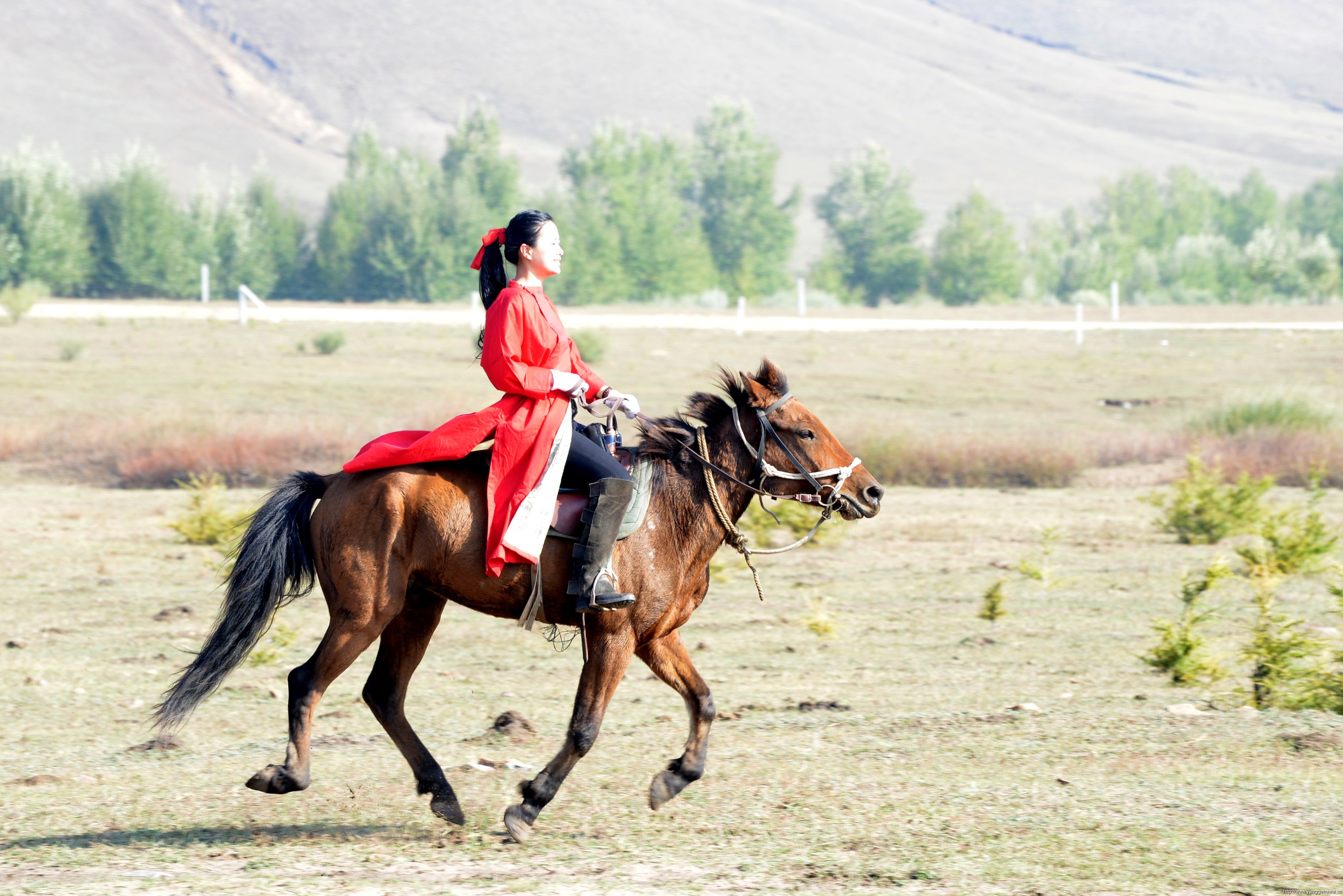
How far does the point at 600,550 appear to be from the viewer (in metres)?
5.62

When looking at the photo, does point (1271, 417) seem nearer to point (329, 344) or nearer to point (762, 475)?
point (762, 475)

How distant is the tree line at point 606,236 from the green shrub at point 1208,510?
4476 cm

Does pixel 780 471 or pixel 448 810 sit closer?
pixel 448 810

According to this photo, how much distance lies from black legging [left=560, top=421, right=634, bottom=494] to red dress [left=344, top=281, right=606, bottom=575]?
0.12m

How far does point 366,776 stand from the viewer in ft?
22.2

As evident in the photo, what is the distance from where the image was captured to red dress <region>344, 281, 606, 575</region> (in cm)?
564

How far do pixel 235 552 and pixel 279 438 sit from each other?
14.7m

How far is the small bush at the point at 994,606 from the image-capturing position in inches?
432

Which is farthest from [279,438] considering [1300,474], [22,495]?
[1300,474]

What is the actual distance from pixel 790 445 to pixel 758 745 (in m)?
2.04

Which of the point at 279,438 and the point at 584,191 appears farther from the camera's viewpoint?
the point at 584,191

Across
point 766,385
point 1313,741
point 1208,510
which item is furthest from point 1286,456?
point 766,385

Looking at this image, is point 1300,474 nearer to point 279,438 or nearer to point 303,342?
point 279,438

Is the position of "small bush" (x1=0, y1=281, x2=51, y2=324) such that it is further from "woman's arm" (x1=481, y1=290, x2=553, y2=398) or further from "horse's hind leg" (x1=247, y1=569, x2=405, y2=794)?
"woman's arm" (x1=481, y1=290, x2=553, y2=398)
